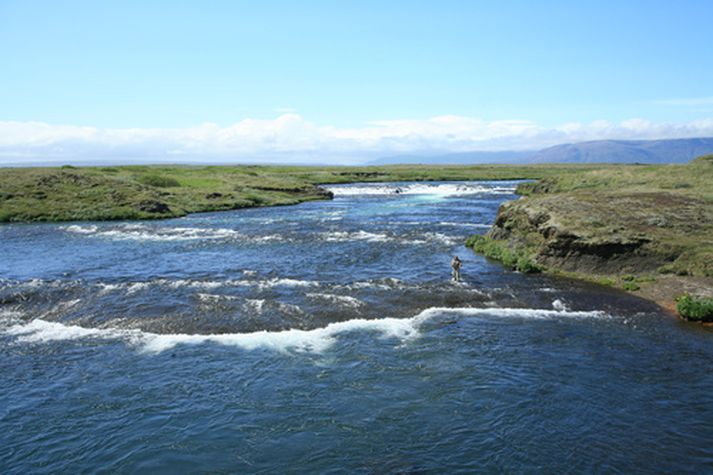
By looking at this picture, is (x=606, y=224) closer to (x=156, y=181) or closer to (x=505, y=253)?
(x=505, y=253)

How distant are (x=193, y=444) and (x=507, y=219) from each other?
37.9 m

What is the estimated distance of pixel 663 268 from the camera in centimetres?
3253

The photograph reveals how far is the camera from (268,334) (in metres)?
24.9

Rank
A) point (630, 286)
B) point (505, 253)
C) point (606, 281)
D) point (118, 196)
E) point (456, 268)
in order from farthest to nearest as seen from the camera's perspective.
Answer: point (118, 196), point (505, 253), point (456, 268), point (606, 281), point (630, 286)

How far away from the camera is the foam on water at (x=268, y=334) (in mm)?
23672

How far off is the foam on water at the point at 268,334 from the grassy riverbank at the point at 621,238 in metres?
7.90

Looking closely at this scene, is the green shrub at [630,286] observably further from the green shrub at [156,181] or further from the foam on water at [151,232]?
the green shrub at [156,181]

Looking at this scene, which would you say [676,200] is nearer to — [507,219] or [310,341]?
[507,219]

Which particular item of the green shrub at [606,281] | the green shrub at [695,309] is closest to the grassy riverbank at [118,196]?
the green shrub at [606,281]

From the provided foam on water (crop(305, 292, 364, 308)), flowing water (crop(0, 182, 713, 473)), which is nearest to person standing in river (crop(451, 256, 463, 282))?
flowing water (crop(0, 182, 713, 473))

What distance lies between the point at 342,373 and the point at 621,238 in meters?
24.3

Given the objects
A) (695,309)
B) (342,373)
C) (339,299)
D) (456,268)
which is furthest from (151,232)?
(695,309)

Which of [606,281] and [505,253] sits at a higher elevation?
[505,253]

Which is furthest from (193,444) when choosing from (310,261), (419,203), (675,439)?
(419,203)
